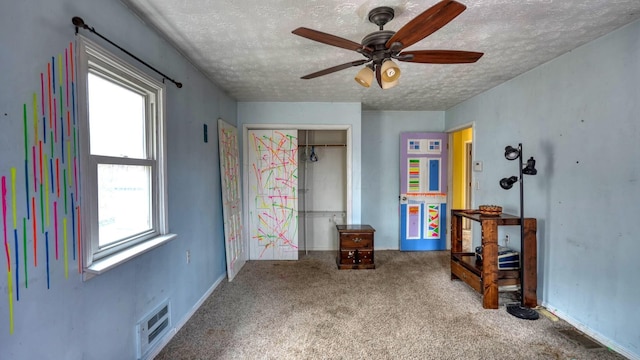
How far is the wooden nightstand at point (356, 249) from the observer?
12.1ft

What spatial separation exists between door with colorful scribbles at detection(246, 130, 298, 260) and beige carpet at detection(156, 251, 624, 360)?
0.70m

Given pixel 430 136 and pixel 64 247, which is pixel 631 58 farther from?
pixel 64 247

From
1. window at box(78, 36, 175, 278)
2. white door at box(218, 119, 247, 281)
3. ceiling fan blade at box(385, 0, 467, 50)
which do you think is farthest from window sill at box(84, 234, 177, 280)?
ceiling fan blade at box(385, 0, 467, 50)

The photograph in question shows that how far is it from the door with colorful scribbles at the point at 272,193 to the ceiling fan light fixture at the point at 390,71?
2353 millimetres

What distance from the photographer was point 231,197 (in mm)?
3520

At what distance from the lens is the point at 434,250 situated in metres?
4.55

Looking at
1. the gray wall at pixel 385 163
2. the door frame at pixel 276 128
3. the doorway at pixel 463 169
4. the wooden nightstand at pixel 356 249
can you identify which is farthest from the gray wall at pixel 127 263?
the doorway at pixel 463 169

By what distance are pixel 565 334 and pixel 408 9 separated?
8.92ft

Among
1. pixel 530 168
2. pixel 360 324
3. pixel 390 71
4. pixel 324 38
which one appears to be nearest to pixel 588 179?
pixel 530 168

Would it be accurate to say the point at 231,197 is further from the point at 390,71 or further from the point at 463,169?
A: the point at 463,169

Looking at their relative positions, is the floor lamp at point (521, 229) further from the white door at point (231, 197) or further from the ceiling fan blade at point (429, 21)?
the white door at point (231, 197)

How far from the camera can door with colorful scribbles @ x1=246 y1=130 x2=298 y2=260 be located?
401 centimetres

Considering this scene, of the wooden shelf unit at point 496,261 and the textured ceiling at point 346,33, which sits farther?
the wooden shelf unit at point 496,261

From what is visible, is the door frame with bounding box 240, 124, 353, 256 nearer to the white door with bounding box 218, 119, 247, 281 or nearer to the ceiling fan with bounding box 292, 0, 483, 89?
the white door with bounding box 218, 119, 247, 281
